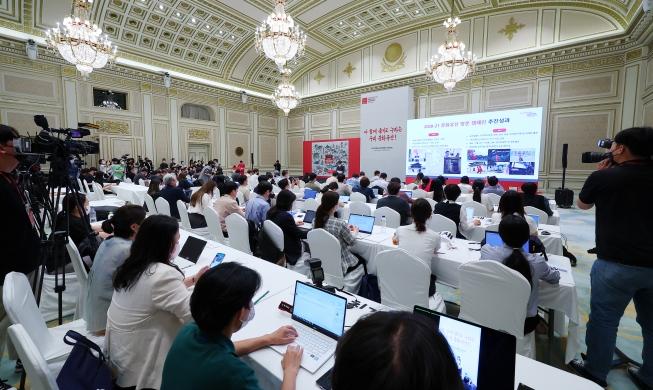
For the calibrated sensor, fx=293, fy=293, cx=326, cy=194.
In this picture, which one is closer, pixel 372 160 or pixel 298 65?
pixel 372 160

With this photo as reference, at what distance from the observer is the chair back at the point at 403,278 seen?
217 centimetres

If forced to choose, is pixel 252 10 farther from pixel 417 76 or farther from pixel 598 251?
pixel 598 251

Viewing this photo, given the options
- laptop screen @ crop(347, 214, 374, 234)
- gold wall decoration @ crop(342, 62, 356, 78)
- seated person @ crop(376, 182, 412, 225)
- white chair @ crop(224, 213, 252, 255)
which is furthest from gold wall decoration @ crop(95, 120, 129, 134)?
laptop screen @ crop(347, 214, 374, 234)

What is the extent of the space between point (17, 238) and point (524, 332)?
343 centimetres

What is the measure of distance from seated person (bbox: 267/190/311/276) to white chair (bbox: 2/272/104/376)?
1.83 m

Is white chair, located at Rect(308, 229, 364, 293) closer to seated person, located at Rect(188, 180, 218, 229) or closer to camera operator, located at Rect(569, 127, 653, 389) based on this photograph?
camera operator, located at Rect(569, 127, 653, 389)

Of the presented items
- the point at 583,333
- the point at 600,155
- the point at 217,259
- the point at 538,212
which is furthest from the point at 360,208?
the point at 600,155

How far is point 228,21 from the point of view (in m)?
11.1

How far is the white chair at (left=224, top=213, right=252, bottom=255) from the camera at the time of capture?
3.55m

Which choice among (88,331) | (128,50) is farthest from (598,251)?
(128,50)

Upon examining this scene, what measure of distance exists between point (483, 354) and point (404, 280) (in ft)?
4.16

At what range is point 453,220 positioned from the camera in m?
4.14

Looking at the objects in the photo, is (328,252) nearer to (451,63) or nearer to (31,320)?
(31,320)

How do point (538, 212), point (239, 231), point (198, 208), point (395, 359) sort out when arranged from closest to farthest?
point (395, 359) → point (239, 231) → point (538, 212) → point (198, 208)
